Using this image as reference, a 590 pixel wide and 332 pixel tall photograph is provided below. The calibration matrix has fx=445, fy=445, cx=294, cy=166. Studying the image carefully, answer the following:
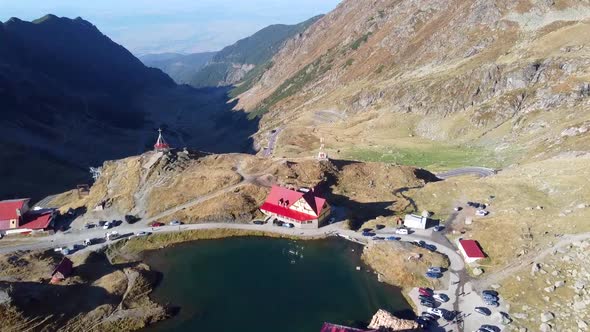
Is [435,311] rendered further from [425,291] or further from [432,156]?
[432,156]

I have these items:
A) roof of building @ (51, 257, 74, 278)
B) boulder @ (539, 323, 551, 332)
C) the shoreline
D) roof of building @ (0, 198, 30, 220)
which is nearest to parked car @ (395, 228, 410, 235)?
the shoreline

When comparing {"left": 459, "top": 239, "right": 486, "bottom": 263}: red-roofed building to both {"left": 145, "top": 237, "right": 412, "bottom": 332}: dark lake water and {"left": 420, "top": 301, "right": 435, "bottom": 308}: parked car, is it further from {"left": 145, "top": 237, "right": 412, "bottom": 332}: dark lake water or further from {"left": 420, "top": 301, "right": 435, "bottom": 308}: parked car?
{"left": 145, "top": 237, "right": 412, "bottom": 332}: dark lake water

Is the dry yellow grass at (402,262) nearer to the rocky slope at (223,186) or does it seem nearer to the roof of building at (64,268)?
the rocky slope at (223,186)

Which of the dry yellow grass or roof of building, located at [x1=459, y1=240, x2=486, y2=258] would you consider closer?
the dry yellow grass

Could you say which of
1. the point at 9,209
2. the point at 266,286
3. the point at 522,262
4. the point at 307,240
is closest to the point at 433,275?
the point at 522,262

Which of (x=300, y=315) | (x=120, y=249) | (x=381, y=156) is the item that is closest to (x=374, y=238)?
(x=300, y=315)
